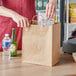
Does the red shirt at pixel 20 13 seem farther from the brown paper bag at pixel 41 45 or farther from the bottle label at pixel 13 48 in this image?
the brown paper bag at pixel 41 45

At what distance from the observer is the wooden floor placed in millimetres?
1202

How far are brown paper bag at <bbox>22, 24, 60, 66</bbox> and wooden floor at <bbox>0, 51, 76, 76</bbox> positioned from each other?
0.16 ft

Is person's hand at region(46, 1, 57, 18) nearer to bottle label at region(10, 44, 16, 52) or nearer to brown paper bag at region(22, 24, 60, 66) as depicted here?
brown paper bag at region(22, 24, 60, 66)

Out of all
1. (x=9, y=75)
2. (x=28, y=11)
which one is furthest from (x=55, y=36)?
(x=28, y=11)

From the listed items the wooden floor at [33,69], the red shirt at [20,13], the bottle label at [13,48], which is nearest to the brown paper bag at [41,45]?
the wooden floor at [33,69]

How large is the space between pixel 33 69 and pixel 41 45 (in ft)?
0.59

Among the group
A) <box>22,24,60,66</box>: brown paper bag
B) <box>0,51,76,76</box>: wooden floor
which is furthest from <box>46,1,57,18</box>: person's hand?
<box>0,51,76,76</box>: wooden floor

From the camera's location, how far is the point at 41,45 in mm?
1371

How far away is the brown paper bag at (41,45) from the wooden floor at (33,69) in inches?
1.9

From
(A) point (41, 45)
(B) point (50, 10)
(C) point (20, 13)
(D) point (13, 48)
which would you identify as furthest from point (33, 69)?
(C) point (20, 13)

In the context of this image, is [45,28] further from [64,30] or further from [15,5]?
[64,30]

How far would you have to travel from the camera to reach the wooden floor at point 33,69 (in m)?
1.20

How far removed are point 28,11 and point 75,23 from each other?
2.16 meters

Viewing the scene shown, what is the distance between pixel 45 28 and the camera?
4.40 ft
